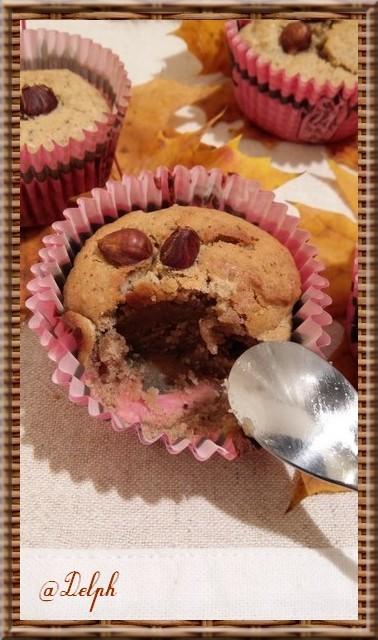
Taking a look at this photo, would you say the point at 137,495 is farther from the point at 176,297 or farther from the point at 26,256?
the point at 26,256

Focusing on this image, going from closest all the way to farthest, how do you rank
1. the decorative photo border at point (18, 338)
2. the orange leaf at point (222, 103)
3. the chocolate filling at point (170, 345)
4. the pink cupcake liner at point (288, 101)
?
the decorative photo border at point (18, 338), the chocolate filling at point (170, 345), the pink cupcake liner at point (288, 101), the orange leaf at point (222, 103)

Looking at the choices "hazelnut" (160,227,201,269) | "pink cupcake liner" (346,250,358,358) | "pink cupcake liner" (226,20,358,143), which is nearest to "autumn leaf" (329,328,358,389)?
"pink cupcake liner" (346,250,358,358)

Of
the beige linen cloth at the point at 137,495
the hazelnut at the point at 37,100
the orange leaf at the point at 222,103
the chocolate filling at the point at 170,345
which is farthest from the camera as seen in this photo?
the orange leaf at the point at 222,103

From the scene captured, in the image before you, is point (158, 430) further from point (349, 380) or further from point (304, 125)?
point (304, 125)

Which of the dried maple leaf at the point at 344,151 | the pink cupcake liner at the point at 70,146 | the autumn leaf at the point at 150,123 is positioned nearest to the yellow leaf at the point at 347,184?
the dried maple leaf at the point at 344,151

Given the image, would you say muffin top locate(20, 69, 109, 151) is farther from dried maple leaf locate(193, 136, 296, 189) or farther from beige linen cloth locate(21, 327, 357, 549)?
beige linen cloth locate(21, 327, 357, 549)

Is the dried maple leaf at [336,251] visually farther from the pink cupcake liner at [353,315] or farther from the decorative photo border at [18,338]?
the decorative photo border at [18,338]

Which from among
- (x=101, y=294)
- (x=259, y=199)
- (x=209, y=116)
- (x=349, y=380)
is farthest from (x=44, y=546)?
(x=209, y=116)
